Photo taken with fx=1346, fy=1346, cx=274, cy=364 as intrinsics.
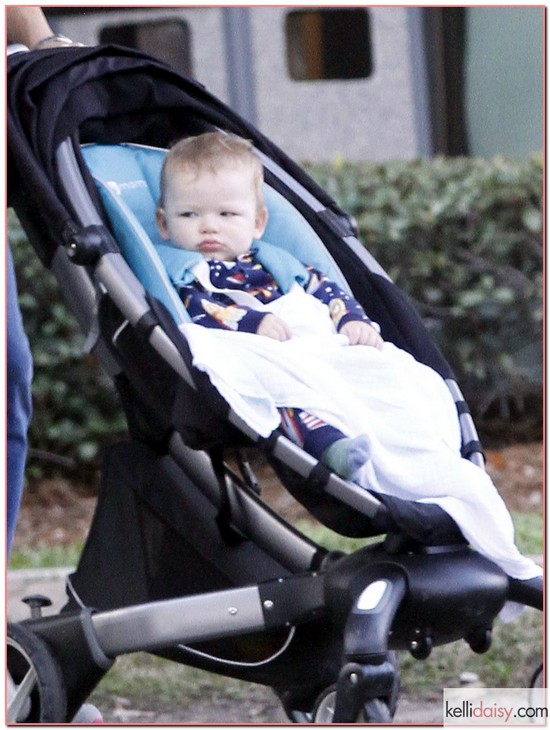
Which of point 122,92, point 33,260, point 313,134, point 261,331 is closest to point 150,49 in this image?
point 313,134

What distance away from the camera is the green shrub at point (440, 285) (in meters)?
5.68

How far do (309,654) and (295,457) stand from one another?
0.68 m

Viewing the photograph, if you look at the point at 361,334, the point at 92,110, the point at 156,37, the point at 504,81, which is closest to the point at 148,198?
the point at 92,110

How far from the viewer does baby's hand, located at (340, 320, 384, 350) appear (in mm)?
3240

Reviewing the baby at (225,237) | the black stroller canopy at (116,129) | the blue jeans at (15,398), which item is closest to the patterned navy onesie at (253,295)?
the baby at (225,237)

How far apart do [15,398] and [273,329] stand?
25.4 inches

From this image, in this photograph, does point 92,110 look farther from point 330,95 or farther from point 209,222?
point 330,95

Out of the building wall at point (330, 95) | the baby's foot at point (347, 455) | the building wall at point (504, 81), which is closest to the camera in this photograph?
the baby's foot at point (347, 455)

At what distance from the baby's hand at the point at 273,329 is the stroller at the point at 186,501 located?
19 cm

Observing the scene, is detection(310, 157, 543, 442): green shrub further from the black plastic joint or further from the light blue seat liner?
the black plastic joint

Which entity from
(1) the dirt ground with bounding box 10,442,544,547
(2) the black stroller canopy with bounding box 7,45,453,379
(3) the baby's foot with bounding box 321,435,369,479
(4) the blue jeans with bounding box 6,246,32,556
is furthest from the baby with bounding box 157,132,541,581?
(1) the dirt ground with bounding box 10,442,544,547

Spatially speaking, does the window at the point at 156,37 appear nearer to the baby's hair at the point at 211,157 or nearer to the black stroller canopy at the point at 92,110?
the black stroller canopy at the point at 92,110

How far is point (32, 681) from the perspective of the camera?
3.26m

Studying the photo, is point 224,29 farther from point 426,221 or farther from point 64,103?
point 64,103
